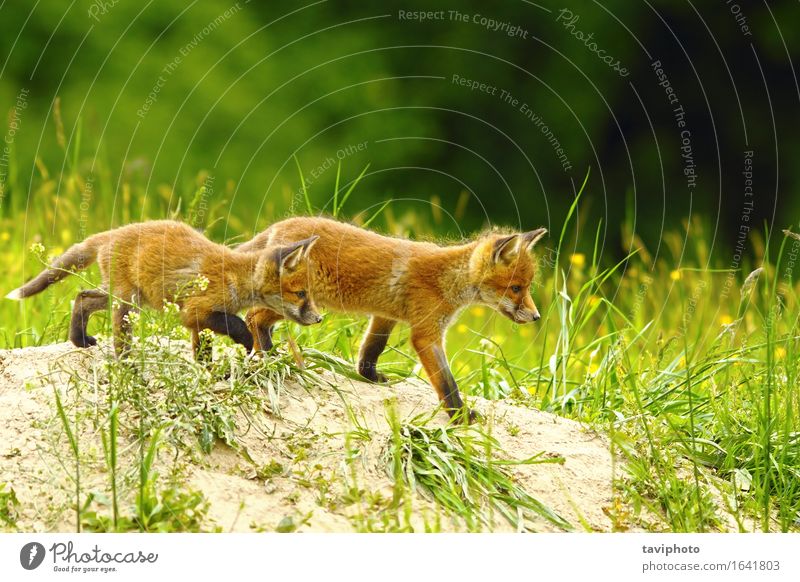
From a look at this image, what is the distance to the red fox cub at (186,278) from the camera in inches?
259

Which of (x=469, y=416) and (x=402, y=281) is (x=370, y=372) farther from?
(x=469, y=416)

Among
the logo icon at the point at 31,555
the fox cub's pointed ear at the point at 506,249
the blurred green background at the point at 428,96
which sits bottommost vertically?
Result: the logo icon at the point at 31,555

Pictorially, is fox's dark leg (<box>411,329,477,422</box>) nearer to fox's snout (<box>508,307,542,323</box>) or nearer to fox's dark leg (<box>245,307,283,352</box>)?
fox's snout (<box>508,307,542,323</box>)

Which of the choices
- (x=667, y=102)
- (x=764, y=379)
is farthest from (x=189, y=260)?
(x=667, y=102)

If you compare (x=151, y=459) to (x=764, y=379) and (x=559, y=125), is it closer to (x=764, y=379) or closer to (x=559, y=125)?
(x=764, y=379)

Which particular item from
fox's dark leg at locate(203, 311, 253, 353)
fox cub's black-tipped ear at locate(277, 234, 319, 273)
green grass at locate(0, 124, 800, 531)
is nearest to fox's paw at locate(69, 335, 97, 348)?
green grass at locate(0, 124, 800, 531)

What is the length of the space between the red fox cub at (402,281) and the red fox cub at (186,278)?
26 cm

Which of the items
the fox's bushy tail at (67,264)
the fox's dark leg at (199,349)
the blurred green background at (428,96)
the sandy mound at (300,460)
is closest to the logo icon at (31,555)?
the sandy mound at (300,460)

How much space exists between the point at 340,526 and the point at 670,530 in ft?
6.53

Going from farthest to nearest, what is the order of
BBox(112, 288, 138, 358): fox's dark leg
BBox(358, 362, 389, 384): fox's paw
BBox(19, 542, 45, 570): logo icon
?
BBox(358, 362, 389, 384): fox's paw, BBox(112, 288, 138, 358): fox's dark leg, BBox(19, 542, 45, 570): logo icon

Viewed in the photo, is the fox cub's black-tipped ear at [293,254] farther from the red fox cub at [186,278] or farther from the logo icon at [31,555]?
the logo icon at [31,555]

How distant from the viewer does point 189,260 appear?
6.73 m

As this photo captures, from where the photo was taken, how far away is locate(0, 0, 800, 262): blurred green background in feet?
47.5

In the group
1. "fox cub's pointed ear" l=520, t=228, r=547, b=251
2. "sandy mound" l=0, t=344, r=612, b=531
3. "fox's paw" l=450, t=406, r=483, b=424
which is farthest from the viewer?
"fox cub's pointed ear" l=520, t=228, r=547, b=251
